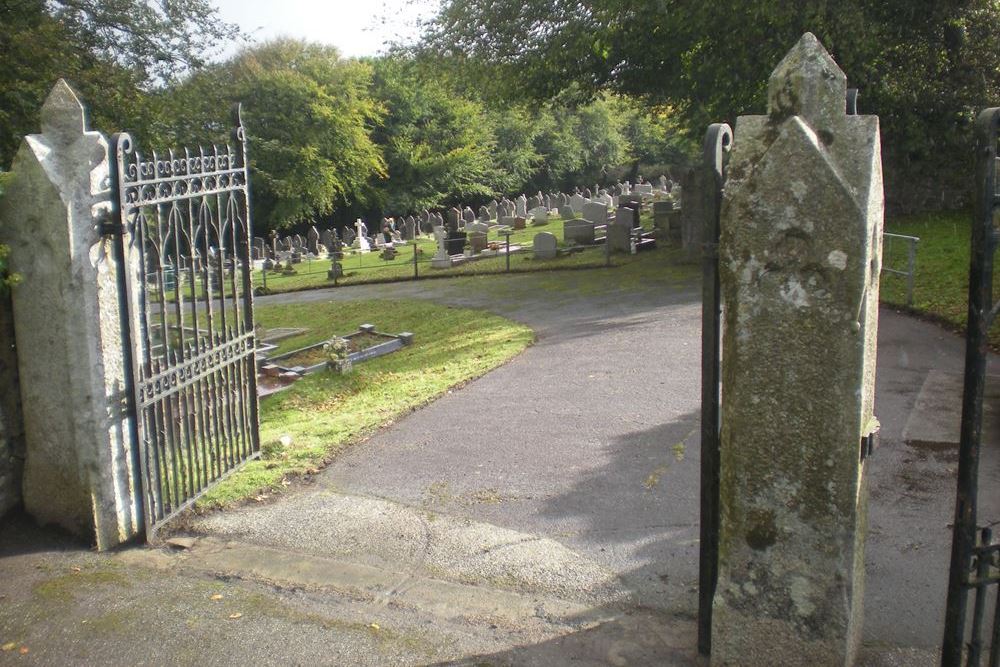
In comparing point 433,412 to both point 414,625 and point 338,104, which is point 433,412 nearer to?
point 414,625

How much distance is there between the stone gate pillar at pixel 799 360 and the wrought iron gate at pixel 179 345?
3756 mm

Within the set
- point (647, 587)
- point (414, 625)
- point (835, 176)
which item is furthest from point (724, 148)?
point (414, 625)

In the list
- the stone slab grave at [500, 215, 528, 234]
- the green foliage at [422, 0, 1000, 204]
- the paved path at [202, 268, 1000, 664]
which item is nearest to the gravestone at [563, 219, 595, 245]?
the green foliage at [422, 0, 1000, 204]

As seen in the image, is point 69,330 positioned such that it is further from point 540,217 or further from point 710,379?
point 540,217

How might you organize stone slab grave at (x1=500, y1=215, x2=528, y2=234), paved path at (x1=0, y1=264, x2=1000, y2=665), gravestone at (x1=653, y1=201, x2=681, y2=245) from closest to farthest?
paved path at (x1=0, y1=264, x2=1000, y2=665), gravestone at (x1=653, y1=201, x2=681, y2=245), stone slab grave at (x1=500, y1=215, x2=528, y2=234)

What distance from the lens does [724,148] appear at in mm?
4371

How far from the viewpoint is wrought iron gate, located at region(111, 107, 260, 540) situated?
230 inches

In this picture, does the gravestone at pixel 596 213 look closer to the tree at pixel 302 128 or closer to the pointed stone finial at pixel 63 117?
the tree at pixel 302 128

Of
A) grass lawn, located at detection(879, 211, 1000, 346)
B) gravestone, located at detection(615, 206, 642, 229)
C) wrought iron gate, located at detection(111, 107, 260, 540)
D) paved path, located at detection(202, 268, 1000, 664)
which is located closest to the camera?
paved path, located at detection(202, 268, 1000, 664)

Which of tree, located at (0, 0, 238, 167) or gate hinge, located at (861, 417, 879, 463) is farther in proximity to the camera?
tree, located at (0, 0, 238, 167)

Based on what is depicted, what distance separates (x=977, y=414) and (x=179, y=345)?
5.05 metres

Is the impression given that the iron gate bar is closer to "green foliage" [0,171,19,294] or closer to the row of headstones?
"green foliage" [0,171,19,294]

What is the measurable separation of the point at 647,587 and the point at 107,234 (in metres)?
3.94

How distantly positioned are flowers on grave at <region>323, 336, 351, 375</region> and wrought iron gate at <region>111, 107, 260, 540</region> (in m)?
4.72
